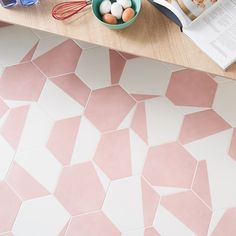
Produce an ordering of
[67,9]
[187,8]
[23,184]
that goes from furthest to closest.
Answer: [23,184]
[67,9]
[187,8]

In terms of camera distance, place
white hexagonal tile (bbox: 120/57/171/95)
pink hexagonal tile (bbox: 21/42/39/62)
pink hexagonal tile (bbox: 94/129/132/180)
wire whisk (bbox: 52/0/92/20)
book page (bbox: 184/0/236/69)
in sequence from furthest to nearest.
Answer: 1. pink hexagonal tile (bbox: 21/42/39/62)
2. white hexagonal tile (bbox: 120/57/171/95)
3. pink hexagonal tile (bbox: 94/129/132/180)
4. wire whisk (bbox: 52/0/92/20)
5. book page (bbox: 184/0/236/69)

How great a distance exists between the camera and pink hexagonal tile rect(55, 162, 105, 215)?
4.58 feet

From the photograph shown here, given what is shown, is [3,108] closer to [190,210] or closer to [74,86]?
[74,86]

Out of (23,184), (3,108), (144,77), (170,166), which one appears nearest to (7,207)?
(23,184)

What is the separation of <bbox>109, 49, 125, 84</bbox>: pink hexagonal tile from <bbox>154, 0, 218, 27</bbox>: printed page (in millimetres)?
496

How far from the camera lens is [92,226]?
4.51 ft

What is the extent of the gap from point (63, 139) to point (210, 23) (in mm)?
693

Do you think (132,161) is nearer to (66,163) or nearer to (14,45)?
(66,163)

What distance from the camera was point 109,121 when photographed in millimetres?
1501

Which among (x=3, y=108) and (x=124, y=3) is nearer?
(x=124, y=3)

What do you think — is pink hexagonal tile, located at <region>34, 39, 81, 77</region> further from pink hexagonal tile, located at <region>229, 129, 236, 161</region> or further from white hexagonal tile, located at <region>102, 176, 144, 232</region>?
pink hexagonal tile, located at <region>229, 129, 236, 161</region>

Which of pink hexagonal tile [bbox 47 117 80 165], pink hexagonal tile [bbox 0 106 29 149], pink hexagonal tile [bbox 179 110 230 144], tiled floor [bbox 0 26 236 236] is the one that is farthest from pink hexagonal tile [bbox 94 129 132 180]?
pink hexagonal tile [bbox 0 106 29 149]

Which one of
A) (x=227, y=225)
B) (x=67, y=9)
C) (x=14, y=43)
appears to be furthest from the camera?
(x=14, y=43)

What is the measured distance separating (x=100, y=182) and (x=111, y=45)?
1.72ft
